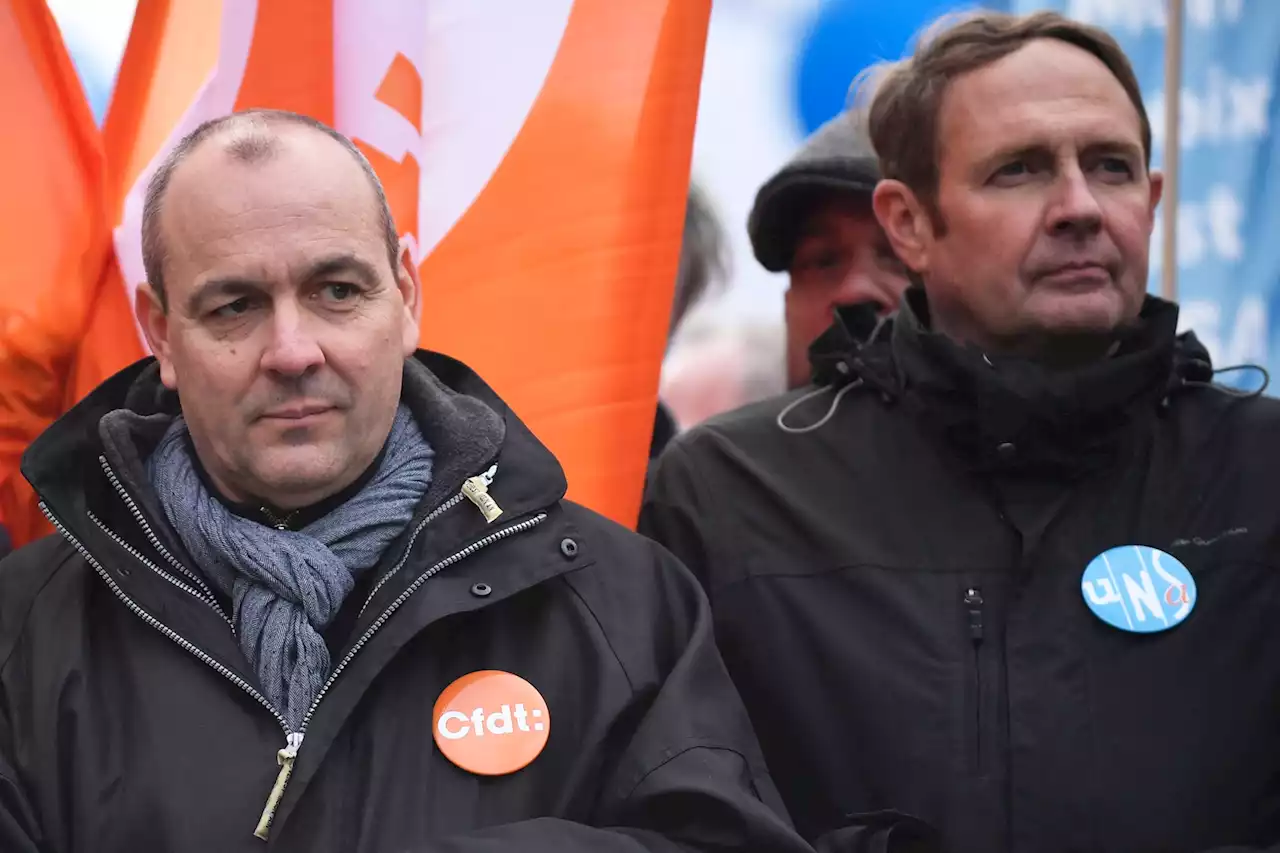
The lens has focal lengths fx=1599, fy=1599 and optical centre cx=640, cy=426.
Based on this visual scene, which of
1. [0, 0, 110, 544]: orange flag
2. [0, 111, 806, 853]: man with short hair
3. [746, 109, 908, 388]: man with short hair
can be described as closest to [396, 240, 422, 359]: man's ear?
[0, 111, 806, 853]: man with short hair

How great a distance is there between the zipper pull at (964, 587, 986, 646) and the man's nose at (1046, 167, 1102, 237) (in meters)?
0.68

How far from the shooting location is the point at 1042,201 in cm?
290

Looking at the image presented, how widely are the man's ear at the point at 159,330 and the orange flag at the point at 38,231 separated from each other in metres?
0.53

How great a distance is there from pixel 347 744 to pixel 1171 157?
10.8ft

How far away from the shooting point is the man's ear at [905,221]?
10.2ft

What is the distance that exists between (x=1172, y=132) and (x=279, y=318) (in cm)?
316

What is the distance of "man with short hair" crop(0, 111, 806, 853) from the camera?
7.15 ft

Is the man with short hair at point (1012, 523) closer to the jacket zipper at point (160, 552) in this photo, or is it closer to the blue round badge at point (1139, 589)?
the blue round badge at point (1139, 589)

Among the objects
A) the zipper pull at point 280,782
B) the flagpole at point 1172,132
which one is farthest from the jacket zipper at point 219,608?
the flagpole at point 1172,132

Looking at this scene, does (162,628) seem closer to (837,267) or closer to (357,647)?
(357,647)

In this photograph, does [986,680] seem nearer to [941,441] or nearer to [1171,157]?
[941,441]

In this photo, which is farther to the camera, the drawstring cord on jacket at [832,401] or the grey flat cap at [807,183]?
the grey flat cap at [807,183]

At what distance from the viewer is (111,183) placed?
3209 millimetres

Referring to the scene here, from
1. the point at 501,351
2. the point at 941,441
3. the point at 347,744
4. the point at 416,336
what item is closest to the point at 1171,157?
the point at 941,441
